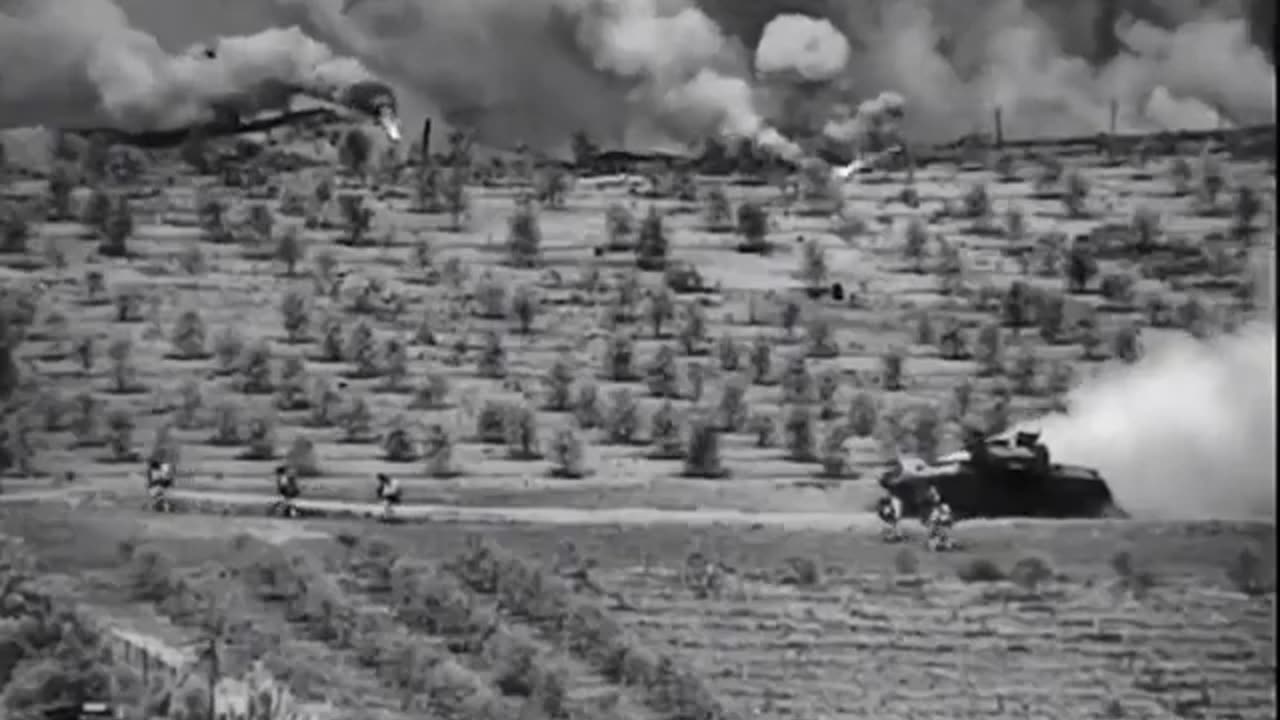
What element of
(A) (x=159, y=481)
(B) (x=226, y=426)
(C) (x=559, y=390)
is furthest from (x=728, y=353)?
(A) (x=159, y=481)

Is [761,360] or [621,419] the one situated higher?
[761,360]

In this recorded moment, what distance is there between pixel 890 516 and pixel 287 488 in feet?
4.58

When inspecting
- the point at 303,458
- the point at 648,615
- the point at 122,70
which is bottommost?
the point at 648,615

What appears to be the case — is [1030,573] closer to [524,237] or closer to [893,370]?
[893,370]

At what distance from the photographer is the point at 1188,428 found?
177 inches

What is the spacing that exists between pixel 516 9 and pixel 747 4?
1.79ft

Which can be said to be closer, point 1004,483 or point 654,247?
point 1004,483

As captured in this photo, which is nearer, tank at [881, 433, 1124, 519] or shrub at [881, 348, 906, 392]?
tank at [881, 433, 1124, 519]

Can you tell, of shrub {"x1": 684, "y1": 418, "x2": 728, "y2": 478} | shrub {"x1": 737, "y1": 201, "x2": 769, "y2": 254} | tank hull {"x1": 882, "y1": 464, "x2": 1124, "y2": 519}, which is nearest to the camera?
tank hull {"x1": 882, "y1": 464, "x2": 1124, "y2": 519}

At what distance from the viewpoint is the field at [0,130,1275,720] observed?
4.59 metres

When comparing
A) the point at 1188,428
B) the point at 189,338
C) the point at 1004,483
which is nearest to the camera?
the point at 1188,428

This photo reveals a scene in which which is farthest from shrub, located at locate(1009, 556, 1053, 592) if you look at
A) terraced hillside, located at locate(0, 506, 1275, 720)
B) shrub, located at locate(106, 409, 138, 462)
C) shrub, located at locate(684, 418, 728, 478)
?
shrub, located at locate(106, 409, 138, 462)

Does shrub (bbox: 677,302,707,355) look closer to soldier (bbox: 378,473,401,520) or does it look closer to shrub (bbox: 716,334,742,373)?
shrub (bbox: 716,334,742,373)

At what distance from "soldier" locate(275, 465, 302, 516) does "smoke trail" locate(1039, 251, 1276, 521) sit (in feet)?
5.67
